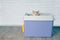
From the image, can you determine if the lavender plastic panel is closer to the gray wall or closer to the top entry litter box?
the top entry litter box

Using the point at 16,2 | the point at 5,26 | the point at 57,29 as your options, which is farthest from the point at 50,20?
the point at 5,26

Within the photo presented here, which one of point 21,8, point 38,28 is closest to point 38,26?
point 38,28

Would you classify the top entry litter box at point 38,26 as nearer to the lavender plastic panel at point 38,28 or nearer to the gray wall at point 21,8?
A: the lavender plastic panel at point 38,28

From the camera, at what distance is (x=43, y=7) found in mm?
2361

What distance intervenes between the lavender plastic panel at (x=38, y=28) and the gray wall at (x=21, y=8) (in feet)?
1.63

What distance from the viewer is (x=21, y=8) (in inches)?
93.7

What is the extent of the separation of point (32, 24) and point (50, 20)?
0.29m

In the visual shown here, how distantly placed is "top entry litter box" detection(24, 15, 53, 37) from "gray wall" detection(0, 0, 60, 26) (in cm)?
47

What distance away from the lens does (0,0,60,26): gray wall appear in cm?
234

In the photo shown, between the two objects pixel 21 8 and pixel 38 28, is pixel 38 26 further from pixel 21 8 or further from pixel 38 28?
pixel 21 8

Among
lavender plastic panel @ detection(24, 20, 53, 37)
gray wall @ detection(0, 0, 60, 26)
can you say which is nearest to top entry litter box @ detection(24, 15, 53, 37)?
lavender plastic panel @ detection(24, 20, 53, 37)

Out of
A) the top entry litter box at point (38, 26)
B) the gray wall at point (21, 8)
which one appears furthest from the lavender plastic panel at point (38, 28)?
the gray wall at point (21, 8)

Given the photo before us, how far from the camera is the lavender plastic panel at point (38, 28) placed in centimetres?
192

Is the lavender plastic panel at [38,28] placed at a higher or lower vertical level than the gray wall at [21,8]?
lower
